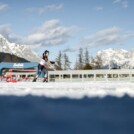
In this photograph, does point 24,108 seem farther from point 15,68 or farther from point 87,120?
point 15,68

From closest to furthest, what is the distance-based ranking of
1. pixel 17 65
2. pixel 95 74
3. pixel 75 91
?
pixel 75 91, pixel 95 74, pixel 17 65

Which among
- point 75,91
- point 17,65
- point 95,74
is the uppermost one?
point 17,65

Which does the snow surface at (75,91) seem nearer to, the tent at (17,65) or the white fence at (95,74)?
the white fence at (95,74)

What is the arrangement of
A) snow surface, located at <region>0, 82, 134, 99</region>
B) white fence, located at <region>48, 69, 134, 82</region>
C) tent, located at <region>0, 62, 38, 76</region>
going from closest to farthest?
snow surface, located at <region>0, 82, 134, 99</region> → white fence, located at <region>48, 69, 134, 82</region> → tent, located at <region>0, 62, 38, 76</region>

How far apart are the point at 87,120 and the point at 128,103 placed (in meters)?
0.77

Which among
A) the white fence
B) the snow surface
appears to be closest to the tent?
the white fence

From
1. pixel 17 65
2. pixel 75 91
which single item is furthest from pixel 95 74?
pixel 75 91

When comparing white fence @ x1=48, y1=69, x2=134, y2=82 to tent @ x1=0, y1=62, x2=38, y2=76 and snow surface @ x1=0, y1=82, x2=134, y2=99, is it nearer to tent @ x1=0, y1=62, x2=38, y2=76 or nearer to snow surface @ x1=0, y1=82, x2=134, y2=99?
tent @ x1=0, y1=62, x2=38, y2=76

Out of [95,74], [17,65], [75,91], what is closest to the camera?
[75,91]

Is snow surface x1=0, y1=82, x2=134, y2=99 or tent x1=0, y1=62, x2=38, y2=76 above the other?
tent x1=0, y1=62, x2=38, y2=76

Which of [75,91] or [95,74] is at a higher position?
[75,91]

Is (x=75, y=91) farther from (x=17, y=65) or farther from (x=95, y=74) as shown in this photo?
(x=17, y=65)

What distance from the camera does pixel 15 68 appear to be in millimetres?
30594

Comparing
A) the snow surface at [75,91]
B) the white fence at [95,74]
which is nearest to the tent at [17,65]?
the white fence at [95,74]
